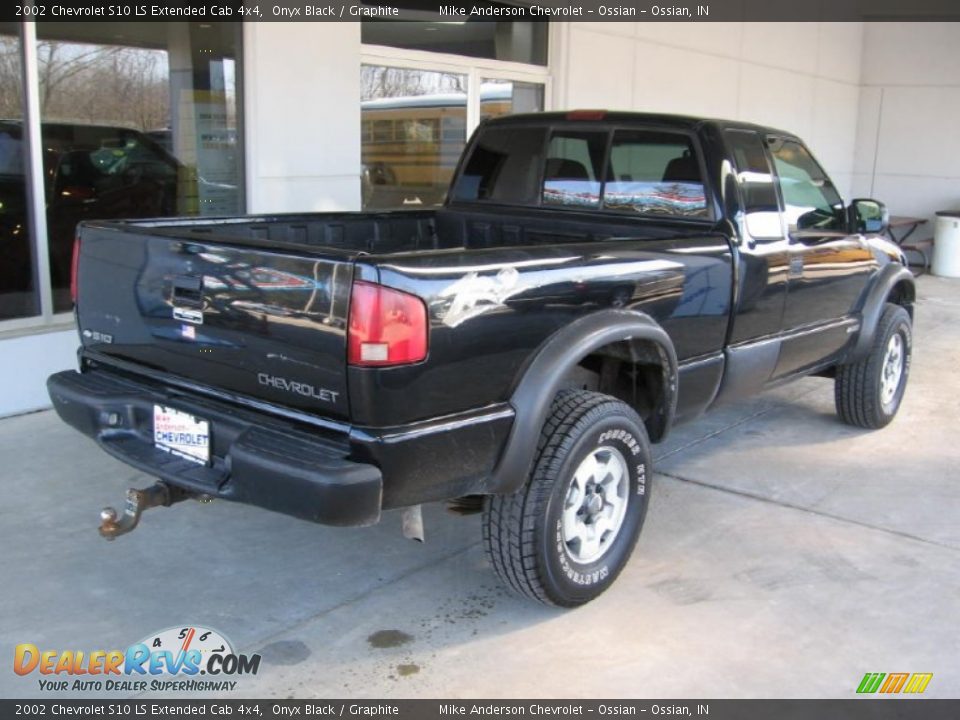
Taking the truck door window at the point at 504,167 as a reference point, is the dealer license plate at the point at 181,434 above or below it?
below

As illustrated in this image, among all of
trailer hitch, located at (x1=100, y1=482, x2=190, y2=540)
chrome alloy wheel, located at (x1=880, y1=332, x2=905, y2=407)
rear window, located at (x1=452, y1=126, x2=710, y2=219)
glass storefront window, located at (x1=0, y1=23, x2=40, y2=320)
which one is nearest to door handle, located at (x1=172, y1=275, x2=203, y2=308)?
trailer hitch, located at (x1=100, y1=482, x2=190, y2=540)

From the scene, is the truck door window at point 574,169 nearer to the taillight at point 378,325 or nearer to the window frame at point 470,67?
the taillight at point 378,325

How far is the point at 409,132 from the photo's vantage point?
864cm

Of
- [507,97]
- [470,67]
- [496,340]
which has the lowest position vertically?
[496,340]

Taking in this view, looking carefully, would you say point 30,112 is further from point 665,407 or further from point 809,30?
point 809,30

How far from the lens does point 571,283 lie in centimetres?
349

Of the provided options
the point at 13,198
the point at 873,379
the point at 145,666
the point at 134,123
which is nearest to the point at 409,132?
the point at 134,123

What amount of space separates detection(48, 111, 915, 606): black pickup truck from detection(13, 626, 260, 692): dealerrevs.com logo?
0.44 m

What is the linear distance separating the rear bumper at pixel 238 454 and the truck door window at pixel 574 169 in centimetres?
231

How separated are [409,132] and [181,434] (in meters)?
5.80

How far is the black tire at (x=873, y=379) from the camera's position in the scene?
584 centimetres

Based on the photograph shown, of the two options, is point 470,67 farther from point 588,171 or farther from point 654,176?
point 654,176

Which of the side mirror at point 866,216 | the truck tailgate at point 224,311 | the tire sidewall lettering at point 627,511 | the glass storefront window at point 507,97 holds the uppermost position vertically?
the glass storefront window at point 507,97

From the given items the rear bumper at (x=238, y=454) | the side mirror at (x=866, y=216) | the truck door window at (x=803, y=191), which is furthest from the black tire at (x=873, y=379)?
the rear bumper at (x=238, y=454)
